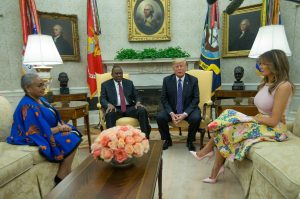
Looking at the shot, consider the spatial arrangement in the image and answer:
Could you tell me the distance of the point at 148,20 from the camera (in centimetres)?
538

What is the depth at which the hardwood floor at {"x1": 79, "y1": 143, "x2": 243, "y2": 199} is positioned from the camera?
7.71ft

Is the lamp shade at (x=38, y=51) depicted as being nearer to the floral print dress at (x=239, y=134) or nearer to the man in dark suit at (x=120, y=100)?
the man in dark suit at (x=120, y=100)

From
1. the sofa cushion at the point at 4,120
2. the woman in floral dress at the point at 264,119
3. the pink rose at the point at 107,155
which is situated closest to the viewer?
the pink rose at the point at 107,155

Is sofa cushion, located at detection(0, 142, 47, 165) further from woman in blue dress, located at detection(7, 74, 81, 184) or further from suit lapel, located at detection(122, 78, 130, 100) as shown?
suit lapel, located at detection(122, 78, 130, 100)

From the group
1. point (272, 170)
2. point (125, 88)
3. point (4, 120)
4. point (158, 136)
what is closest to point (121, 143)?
point (272, 170)

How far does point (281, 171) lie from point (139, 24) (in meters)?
4.54

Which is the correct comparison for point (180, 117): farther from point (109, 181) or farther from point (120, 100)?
point (109, 181)

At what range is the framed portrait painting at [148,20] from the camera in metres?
5.34

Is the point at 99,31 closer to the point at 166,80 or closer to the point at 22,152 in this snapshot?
the point at 166,80

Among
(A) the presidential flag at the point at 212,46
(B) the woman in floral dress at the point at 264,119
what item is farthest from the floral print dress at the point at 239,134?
(A) the presidential flag at the point at 212,46

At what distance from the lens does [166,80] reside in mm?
3811

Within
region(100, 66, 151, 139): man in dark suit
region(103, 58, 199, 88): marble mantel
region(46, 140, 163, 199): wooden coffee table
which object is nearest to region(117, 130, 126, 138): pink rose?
region(46, 140, 163, 199): wooden coffee table

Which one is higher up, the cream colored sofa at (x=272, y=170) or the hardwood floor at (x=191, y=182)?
the cream colored sofa at (x=272, y=170)

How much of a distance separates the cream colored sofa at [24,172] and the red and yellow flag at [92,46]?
2.93 metres
